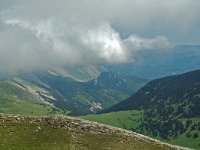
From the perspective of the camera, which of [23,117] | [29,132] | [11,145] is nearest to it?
[11,145]

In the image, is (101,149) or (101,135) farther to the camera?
(101,135)

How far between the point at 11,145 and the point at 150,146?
2220 centimetres

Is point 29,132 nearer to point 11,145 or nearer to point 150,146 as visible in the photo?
point 11,145

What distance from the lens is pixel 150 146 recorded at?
221 ft

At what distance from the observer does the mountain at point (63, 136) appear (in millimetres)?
60628

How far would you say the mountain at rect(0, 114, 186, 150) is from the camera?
60.6 m

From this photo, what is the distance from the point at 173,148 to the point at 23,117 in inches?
999

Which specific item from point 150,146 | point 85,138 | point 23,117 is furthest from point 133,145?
point 23,117

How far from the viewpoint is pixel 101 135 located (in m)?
66.9

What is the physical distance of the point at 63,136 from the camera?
2506 inches

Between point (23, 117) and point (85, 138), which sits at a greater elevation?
point (23, 117)

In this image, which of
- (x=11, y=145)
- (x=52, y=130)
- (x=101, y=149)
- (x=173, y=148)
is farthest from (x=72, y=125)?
(x=173, y=148)

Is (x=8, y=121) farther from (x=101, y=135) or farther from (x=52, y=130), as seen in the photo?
(x=101, y=135)

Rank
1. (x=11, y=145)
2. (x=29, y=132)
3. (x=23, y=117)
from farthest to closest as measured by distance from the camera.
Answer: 1. (x=23, y=117)
2. (x=29, y=132)
3. (x=11, y=145)
